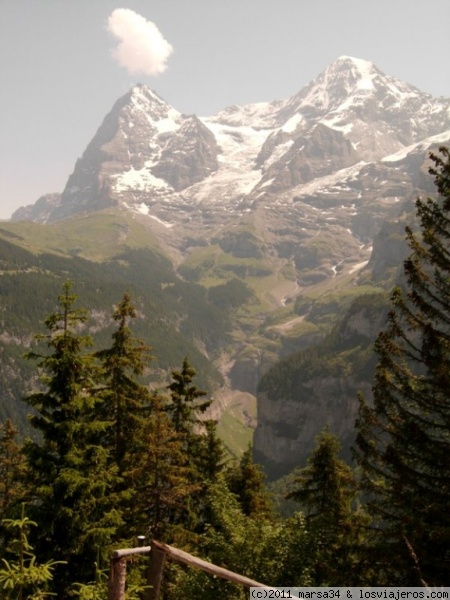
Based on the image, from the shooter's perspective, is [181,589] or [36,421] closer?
[181,589]

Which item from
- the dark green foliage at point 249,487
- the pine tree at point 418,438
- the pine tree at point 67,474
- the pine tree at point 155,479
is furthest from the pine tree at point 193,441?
the pine tree at point 418,438

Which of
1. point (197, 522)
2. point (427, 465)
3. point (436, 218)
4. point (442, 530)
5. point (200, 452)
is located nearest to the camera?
point (442, 530)

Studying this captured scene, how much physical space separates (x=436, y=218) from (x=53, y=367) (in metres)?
14.4

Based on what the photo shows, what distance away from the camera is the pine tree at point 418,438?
492 inches

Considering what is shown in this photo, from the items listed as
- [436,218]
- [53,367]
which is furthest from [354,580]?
[53,367]

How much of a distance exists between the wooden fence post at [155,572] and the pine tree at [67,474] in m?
10.0

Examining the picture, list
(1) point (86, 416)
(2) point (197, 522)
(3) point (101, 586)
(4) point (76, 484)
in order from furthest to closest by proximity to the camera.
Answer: (2) point (197, 522) < (1) point (86, 416) < (4) point (76, 484) < (3) point (101, 586)

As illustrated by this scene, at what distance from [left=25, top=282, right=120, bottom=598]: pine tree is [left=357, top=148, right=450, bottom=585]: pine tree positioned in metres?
9.90

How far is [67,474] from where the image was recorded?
55.8ft

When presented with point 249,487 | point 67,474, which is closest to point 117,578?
point 67,474

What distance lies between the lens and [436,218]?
50.6ft

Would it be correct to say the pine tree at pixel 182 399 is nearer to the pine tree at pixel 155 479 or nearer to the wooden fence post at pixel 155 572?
the pine tree at pixel 155 479

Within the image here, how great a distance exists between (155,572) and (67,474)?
33.3 feet

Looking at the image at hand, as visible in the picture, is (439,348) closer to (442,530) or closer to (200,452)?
(442,530)
